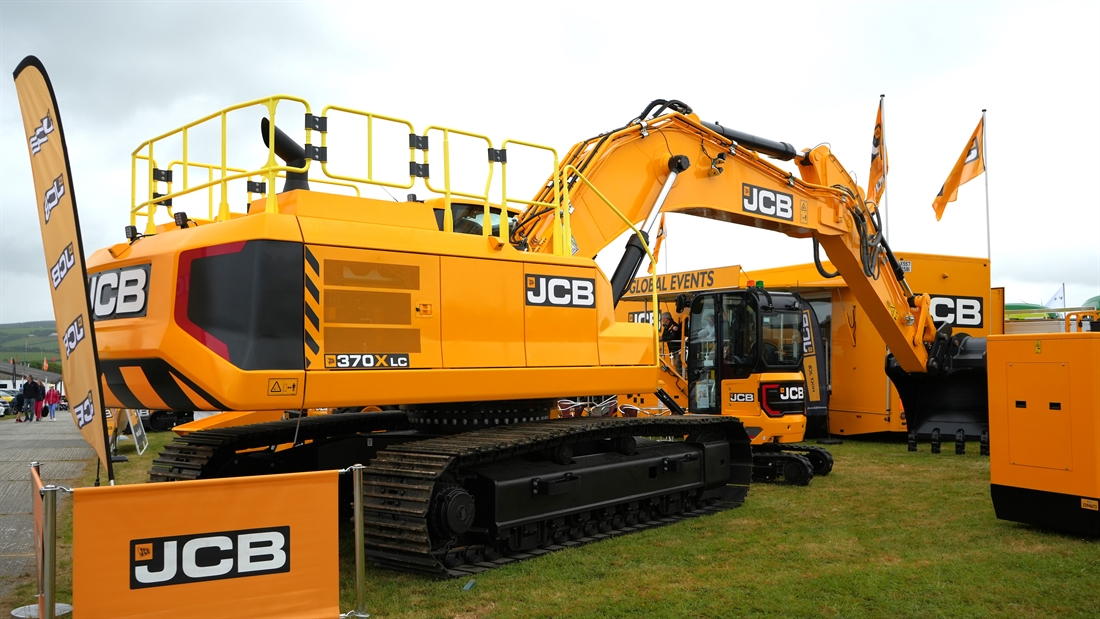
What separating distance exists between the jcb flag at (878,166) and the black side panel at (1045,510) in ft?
19.9

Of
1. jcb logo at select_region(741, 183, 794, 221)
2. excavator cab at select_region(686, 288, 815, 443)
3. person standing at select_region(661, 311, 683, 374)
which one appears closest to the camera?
jcb logo at select_region(741, 183, 794, 221)

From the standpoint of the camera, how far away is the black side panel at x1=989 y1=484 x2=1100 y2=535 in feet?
24.4

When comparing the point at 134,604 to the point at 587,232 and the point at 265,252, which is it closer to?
the point at 265,252

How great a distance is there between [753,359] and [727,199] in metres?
3.36

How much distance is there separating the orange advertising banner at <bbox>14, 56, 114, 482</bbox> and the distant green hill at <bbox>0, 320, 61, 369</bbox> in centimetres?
9823

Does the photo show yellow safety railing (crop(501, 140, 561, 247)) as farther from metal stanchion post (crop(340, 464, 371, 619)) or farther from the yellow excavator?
metal stanchion post (crop(340, 464, 371, 619))

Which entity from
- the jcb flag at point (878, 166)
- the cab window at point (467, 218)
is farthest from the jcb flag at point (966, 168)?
the cab window at point (467, 218)

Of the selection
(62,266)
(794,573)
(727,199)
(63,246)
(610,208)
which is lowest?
(794,573)

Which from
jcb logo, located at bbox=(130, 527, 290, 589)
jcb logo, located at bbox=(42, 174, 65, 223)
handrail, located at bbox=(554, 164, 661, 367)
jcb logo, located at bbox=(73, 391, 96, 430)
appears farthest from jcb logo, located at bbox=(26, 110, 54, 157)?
handrail, located at bbox=(554, 164, 661, 367)

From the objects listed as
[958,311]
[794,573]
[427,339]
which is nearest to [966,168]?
[958,311]

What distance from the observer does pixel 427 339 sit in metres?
6.34

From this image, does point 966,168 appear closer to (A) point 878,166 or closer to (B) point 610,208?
(A) point 878,166

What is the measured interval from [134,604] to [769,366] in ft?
31.9

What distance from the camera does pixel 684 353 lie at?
15375 millimetres
